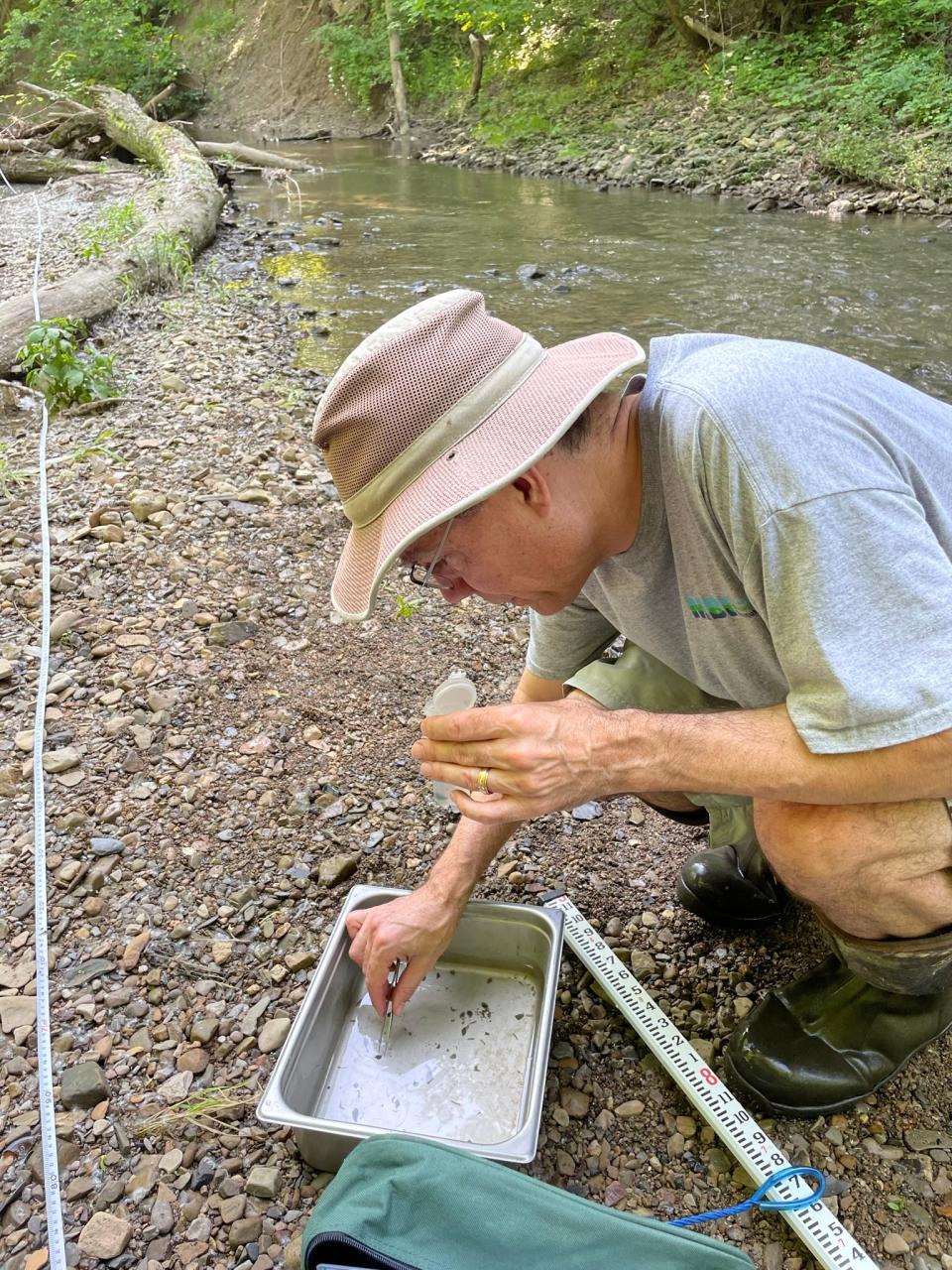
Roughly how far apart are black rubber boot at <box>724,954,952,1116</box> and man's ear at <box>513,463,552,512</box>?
0.88 m

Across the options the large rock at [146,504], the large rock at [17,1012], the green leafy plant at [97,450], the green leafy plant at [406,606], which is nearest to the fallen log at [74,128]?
the green leafy plant at [97,450]

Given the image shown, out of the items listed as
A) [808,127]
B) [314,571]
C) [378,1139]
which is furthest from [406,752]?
[808,127]

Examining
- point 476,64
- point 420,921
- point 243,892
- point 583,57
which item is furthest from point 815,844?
point 476,64

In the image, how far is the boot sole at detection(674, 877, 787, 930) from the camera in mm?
1688

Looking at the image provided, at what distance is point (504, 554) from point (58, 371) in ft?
10.4

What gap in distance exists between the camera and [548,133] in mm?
12672

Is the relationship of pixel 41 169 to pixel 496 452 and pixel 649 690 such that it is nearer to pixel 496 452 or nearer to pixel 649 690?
pixel 649 690

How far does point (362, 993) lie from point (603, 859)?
1.79 ft

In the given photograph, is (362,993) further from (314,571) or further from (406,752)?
(314,571)

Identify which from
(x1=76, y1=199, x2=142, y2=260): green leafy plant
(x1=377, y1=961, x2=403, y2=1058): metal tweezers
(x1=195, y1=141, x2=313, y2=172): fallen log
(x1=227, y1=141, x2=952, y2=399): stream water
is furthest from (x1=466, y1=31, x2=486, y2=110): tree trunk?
(x1=377, y1=961, x2=403, y2=1058): metal tweezers

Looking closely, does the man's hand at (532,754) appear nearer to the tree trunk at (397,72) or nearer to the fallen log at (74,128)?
the fallen log at (74,128)

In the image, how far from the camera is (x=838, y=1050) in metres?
1.39

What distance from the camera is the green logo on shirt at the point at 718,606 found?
1.18 meters

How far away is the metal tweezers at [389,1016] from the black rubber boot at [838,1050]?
53 centimetres
